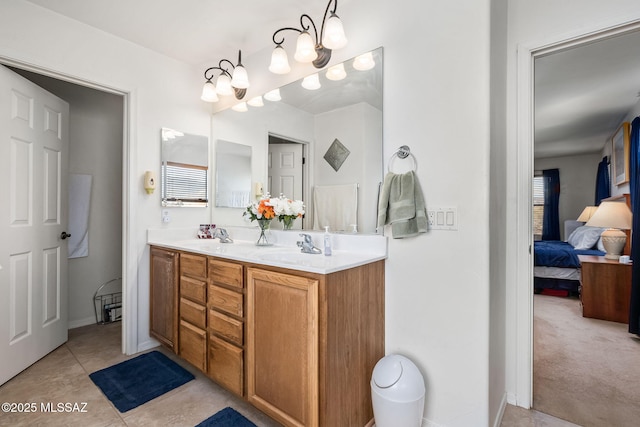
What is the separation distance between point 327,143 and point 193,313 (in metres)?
1.48

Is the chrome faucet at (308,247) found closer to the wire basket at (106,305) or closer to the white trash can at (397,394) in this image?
the white trash can at (397,394)

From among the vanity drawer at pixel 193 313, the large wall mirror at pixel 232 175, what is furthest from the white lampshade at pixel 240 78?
the vanity drawer at pixel 193 313

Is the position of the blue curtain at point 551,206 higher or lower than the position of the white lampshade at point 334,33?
lower

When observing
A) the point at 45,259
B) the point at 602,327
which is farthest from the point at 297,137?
the point at 602,327

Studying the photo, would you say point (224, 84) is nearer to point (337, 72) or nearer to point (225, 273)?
point (337, 72)

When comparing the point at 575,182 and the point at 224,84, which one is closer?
the point at 224,84

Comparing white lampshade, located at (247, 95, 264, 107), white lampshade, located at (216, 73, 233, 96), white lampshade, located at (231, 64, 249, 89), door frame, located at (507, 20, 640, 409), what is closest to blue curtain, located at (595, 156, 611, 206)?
door frame, located at (507, 20, 640, 409)

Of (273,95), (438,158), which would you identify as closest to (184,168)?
(273,95)

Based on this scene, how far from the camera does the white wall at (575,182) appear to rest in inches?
249

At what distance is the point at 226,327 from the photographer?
5.80 feet

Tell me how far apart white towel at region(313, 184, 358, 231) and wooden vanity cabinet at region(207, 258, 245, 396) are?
68cm

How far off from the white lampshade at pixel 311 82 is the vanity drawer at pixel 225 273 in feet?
4.40

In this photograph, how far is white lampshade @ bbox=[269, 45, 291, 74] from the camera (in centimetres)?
212

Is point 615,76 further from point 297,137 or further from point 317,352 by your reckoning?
point 317,352
